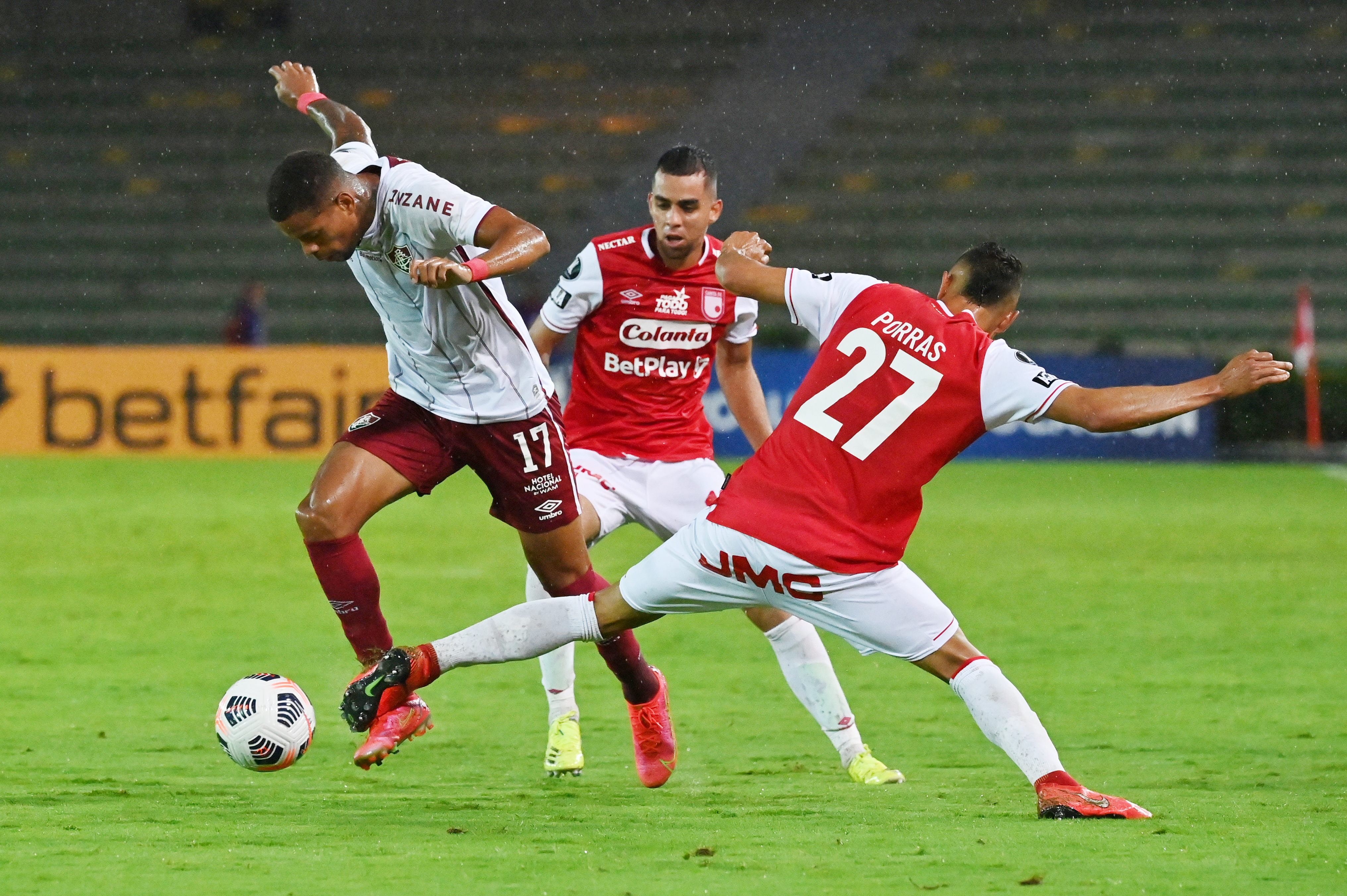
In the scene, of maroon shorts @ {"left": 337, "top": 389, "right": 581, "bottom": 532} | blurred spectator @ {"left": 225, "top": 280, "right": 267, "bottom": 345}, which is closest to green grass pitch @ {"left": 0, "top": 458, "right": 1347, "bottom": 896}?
maroon shorts @ {"left": 337, "top": 389, "right": 581, "bottom": 532}

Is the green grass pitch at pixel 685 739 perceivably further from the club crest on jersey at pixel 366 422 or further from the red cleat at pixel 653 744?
the club crest on jersey at pixel 366 422

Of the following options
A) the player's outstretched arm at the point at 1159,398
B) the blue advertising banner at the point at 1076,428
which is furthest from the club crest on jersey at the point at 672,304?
the blue advertising banner at the point at 1076,428

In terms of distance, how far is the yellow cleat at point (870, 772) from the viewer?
223 inches

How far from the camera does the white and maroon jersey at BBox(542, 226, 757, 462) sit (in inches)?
264

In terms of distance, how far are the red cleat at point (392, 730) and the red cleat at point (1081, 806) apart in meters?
1.96

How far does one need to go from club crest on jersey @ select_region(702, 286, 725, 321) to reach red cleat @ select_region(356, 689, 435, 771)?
6.36ft

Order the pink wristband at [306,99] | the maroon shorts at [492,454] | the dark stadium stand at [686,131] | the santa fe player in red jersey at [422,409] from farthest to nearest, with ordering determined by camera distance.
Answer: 1. the dark stadium stand at [686,131]
2. the pink wristband at [306,99]
3. the maroon shorts at [492,454]
4. the santa fe player in red jersey at [422,409]

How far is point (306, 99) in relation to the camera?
6.60m

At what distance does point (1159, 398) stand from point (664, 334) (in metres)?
2.45

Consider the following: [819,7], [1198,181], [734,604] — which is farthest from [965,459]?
[734,604]

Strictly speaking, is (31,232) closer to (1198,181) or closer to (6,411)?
(6,411)

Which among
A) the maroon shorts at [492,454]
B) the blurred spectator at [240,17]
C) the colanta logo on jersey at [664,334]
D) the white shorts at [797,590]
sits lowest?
the white shorts at [797,590]

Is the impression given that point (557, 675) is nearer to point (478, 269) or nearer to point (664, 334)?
point (664, 334)

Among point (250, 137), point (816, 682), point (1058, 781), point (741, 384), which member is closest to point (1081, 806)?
point (1058, 781)
